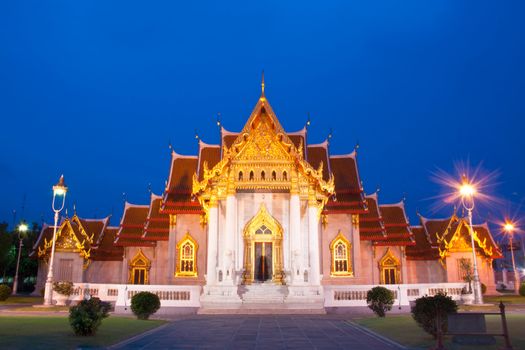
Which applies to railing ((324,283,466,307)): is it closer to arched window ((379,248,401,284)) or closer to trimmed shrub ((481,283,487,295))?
arched window ((379,248,401,284))

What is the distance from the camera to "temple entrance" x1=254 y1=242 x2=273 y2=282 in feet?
87.6

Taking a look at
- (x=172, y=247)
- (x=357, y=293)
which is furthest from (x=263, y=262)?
(x=172, y=247)

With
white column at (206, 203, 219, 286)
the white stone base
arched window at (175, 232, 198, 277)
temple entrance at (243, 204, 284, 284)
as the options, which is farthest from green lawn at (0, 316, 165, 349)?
arched window at (175, 232, 198, 277)

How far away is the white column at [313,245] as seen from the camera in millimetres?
24922

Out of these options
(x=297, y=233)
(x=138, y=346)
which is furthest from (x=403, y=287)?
(x=138, y=346)

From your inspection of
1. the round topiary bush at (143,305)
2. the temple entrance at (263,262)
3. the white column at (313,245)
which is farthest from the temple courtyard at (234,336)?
the temple entrance at (263,262)

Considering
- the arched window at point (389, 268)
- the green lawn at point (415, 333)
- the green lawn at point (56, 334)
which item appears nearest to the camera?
the green lawn at point (56, 334)

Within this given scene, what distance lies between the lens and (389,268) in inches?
1337

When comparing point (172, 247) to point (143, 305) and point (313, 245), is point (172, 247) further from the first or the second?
point (143, 305)

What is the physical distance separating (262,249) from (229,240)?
2.67 m

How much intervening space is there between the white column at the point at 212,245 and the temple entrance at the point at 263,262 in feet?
9.02

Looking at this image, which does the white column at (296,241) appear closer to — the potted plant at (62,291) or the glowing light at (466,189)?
the glowing light at (466,189)

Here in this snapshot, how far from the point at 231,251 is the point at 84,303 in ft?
42.0

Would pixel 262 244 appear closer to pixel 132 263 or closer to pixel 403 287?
pixel 403 287
